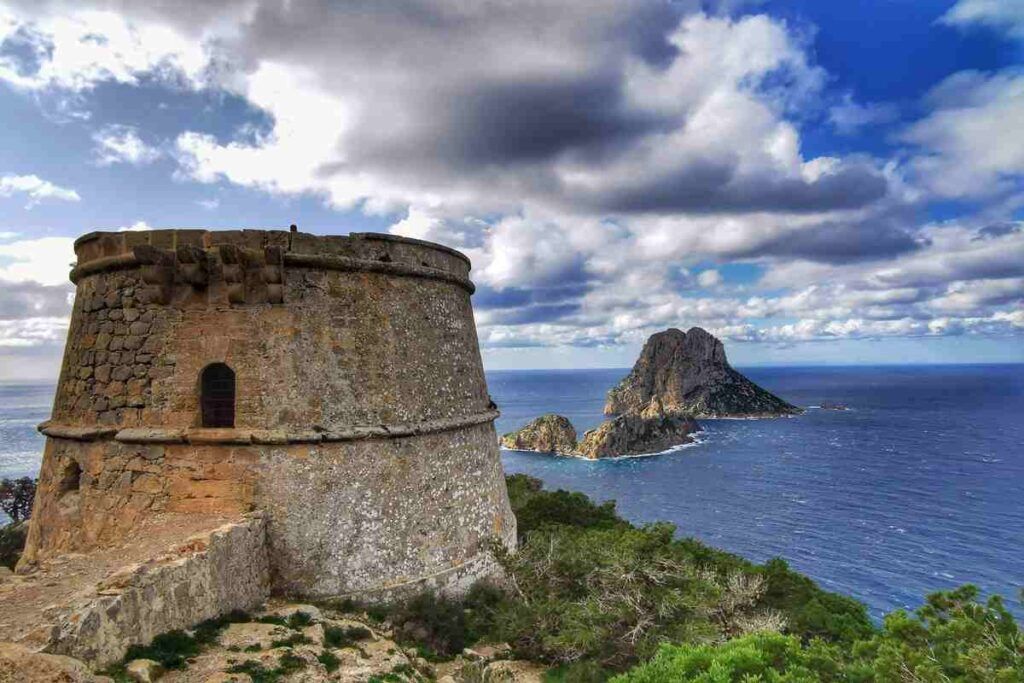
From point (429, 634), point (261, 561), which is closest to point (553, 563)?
point (429, 634)

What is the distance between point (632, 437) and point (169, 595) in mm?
73558

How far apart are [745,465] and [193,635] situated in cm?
6569

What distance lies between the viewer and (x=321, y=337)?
936cm

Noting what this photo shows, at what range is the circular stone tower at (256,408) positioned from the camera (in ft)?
29.1

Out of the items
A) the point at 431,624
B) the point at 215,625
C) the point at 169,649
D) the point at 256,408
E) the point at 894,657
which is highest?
the point at 256,408

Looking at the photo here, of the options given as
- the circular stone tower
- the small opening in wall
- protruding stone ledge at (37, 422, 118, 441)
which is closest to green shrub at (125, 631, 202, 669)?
the circular stone tower

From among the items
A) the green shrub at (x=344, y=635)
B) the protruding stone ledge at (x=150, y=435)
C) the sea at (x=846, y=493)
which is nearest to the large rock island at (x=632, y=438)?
the sea at (x=846, y=493)

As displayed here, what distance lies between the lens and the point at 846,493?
52.7 metres

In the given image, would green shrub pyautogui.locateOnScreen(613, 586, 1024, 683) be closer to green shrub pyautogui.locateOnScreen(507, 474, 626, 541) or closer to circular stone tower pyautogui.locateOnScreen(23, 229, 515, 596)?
circular stone tower pyautogui.locateOnScreen(23, 229, 515, 596)

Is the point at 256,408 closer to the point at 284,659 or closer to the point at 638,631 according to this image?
the point at 284,659

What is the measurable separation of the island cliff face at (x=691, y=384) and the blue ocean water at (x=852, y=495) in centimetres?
1155

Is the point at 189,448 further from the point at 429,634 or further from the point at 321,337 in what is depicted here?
the point at 429,634

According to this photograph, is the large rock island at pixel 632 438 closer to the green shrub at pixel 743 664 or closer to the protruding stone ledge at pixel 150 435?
the green shrub at pixel 743 664

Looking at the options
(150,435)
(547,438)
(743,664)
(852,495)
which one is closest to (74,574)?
(150,435)
